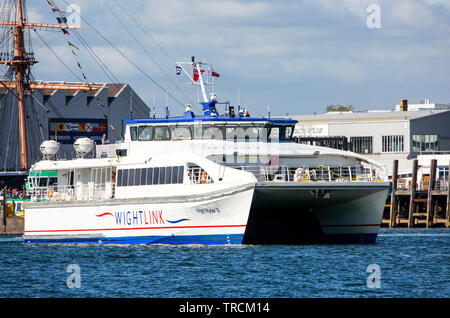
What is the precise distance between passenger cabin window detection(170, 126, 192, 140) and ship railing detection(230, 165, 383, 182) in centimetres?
302

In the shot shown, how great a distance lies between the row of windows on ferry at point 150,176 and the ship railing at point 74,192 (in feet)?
4.33

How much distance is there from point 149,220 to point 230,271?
7726mm

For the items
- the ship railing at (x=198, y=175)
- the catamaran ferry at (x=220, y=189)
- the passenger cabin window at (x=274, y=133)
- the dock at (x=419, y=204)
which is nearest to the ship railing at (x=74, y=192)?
the catamaran ferry at (x=220, y=189)

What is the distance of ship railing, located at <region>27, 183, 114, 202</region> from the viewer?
3903cm

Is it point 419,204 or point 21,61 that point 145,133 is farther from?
point 21,61

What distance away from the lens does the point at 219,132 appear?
36562 millimetres

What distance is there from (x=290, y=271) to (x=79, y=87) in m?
49.6

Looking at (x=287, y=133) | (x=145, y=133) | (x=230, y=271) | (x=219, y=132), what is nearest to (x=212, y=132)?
(x=219, y=132)

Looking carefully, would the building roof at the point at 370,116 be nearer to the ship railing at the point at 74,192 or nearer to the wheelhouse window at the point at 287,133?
the ship railing at the point at 74,192

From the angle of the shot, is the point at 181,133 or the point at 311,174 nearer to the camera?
the point at 311,174

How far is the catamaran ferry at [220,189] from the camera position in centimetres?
3334

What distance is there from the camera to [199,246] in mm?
34438

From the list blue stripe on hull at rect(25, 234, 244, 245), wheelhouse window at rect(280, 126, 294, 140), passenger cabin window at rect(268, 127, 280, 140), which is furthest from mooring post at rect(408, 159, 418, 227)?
blue stripe on hull at rect(25, 234, 244, 245)

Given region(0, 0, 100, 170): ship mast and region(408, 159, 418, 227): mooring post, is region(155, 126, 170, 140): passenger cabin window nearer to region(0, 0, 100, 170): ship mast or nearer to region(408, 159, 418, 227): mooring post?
region(408, 159, 418, 227): mooring post
